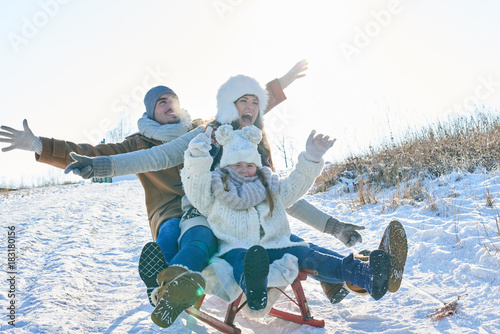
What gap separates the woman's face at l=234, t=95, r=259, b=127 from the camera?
2857 mm

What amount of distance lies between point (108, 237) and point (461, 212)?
4.58 meters

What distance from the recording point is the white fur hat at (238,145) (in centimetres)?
239

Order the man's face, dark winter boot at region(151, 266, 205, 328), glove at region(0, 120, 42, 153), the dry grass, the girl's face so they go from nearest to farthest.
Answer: dark winter boot at region(151, 266, 205, 328) → glove at region(0, 120, 42, 153) → the girl's face → the man's face → the dry grass

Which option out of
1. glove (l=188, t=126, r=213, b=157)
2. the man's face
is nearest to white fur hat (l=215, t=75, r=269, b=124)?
the man's face

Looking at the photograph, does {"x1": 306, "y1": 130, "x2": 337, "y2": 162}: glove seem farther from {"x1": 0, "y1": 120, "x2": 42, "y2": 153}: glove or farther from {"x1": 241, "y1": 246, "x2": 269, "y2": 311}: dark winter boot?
{"x1": 0, "y1": 120, "x2": 42, "y2": 153}: glove

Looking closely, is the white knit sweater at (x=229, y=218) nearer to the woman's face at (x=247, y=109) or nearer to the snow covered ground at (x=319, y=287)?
the snow covered ground at (x=319, y=287)

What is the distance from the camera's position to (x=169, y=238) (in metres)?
2.29

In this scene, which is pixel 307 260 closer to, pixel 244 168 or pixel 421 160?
pixel 244 168

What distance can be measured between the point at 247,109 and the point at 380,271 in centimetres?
158

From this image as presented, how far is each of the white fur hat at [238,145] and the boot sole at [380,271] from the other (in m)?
0.98

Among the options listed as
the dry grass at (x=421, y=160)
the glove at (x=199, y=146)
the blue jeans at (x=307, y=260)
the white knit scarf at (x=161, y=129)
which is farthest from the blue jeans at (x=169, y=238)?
the dry grass at (x=421, y=160)

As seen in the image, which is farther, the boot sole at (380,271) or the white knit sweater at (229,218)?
the white knit sweater at (229,218)

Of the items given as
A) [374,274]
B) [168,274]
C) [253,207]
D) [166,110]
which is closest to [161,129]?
[166,110]

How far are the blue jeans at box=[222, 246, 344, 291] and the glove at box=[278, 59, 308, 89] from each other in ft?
6.37
